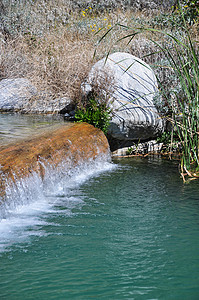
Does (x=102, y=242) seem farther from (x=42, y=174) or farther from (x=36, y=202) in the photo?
(x=42, y=174)

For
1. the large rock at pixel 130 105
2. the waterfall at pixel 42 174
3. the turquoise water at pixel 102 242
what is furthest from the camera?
the large rock at pixel 130 105

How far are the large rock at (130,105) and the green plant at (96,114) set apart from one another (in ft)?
0.47

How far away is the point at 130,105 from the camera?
5734mm

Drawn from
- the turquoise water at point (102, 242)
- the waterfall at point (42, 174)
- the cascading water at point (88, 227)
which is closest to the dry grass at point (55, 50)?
the waterfall at point (42, 174)

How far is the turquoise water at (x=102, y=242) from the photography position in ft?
7.00

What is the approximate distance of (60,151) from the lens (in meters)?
4.24

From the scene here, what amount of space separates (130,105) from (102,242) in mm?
3381

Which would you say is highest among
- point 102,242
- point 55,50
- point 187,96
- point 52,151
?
point 55,50

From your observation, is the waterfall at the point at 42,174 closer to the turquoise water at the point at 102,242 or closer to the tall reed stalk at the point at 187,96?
the turquoise water at the point at 102,242

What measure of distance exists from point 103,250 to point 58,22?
1017 cm

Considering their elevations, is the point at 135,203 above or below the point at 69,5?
below

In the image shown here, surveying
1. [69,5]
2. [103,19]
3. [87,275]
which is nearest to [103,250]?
[87,275]

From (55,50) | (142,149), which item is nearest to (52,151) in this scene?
(142,149)

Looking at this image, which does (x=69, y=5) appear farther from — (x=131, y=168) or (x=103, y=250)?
(x=103, y=250)
